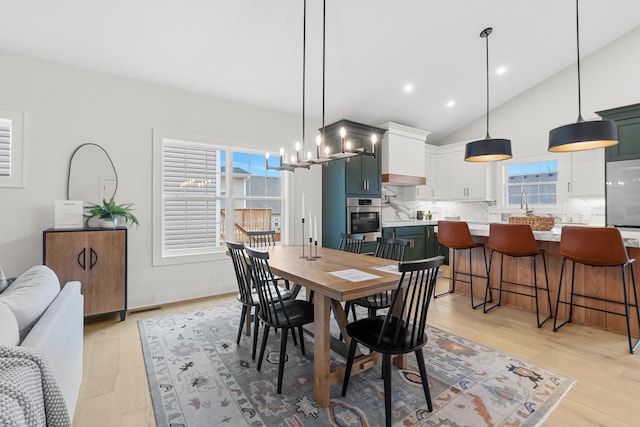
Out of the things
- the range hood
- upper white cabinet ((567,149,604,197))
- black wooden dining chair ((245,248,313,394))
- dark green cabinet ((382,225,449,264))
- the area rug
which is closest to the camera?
the area rug

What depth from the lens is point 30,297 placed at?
1509 mm

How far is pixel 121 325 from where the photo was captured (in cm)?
309

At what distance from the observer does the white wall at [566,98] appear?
4.39m

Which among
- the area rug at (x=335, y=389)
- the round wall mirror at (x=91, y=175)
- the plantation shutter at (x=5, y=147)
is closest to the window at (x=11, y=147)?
the plantation shutter at (x=5, y=147)

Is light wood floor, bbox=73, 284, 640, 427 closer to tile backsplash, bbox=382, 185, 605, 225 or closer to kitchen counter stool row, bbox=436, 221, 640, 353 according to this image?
kitchen counter stool row, bbox=436, 221, 640, 353

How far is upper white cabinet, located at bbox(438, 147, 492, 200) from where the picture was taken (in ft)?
19.2

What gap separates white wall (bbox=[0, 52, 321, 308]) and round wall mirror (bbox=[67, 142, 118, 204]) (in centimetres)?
6

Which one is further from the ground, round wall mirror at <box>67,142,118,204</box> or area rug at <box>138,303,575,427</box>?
round wall mirror at <box>67,142,118,204</box>

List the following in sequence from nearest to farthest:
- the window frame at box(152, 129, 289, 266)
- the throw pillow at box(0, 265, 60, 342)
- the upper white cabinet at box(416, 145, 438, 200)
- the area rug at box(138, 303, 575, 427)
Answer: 1. the throw pillow at box(0, 265, 60, 342)
2. the area rug at box(138, 303, 575, 427)
3. the window frame at box(152, 129, 289, 266)
4. the upper white cabinet at box(416, 145, 438, 200)

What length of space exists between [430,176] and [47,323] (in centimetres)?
635

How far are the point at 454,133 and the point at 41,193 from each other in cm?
690

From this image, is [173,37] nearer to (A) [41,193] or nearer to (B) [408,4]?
(A) [41,193]

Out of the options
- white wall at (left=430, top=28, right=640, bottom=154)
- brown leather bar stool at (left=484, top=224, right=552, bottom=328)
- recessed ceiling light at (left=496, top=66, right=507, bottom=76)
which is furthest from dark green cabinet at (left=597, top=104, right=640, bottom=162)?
brown leather bar stool at (left=484, top=224, right=552, bottom=328)

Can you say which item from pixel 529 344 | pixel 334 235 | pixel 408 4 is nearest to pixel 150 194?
pixel 334 235
